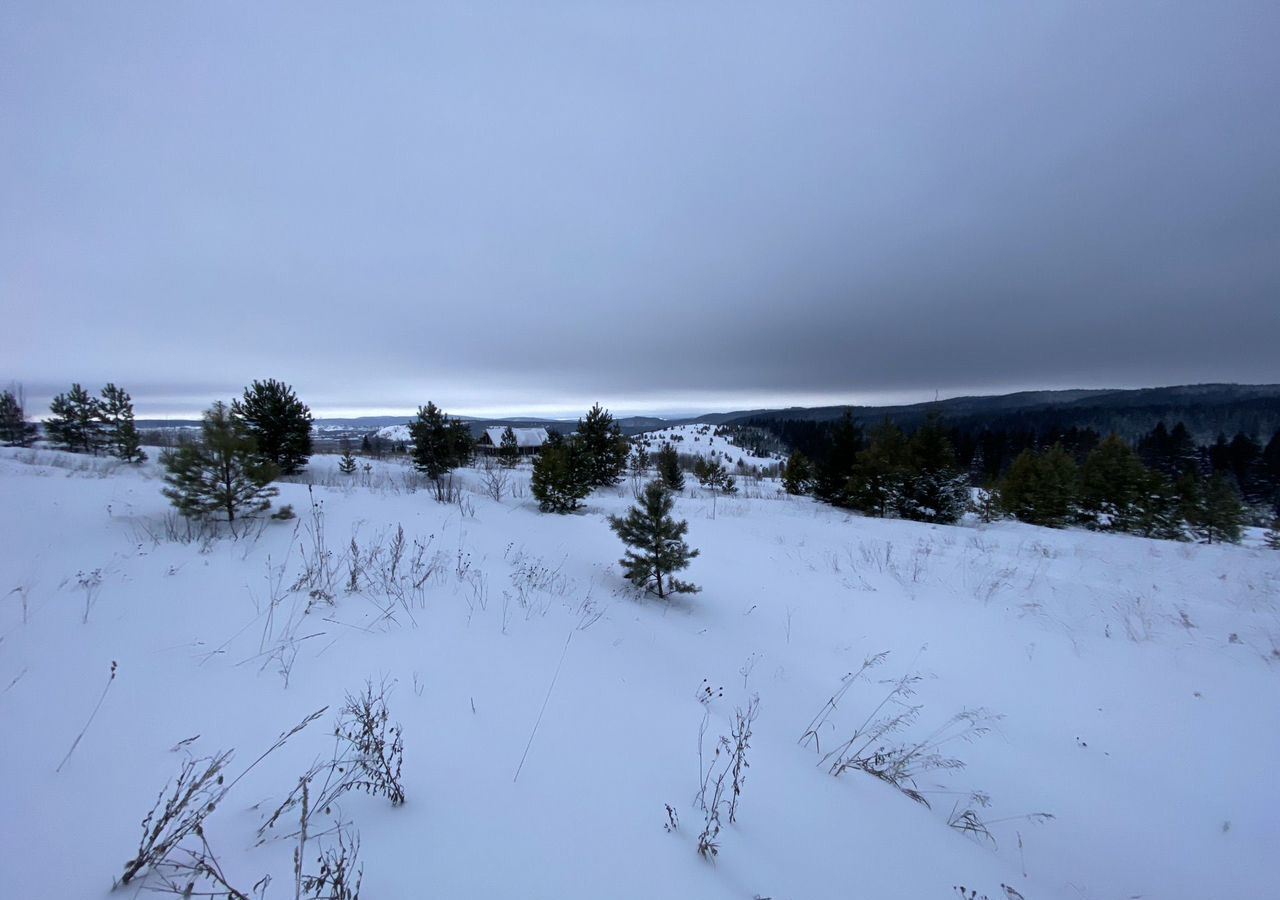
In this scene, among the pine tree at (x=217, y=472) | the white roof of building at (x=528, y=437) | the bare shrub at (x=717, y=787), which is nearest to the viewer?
the bare shrub at (x=717, y=787)

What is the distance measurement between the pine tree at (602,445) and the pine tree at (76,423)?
23827 mm

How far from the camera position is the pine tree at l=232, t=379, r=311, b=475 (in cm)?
1741

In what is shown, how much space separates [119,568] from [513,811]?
183 inches

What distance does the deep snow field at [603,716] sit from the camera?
1.71 metres

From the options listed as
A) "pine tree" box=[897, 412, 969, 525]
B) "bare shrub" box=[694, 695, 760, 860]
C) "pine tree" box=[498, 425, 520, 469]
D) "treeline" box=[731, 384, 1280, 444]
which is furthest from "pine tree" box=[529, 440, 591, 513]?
"treeline" box=[731, 384, 1280, 444]

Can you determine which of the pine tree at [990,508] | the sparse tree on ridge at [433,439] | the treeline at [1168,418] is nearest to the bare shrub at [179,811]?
the sparse tree on ridge at [433,439]

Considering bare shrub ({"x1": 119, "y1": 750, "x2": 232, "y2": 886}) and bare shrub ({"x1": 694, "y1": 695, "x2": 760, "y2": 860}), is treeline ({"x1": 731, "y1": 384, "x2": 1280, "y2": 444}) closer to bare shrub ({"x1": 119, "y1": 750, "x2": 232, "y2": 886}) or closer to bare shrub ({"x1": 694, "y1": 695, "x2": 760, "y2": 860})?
bare shrub ({"x1": 694, "y1": 695, "x2": 760, "y2": 860})

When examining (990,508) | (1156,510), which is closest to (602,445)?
(990,508)

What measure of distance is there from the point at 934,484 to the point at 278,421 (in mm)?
26778

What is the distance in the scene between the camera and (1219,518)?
51.9 feet

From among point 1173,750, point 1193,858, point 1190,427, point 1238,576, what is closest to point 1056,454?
point 1238,576

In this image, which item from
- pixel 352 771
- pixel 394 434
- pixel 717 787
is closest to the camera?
pixel 352 771

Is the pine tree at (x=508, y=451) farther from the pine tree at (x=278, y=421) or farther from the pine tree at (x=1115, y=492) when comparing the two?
the pine tree at (x=1115, y=492)

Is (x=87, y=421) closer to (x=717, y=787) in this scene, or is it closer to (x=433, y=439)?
(x=433, y=439)
